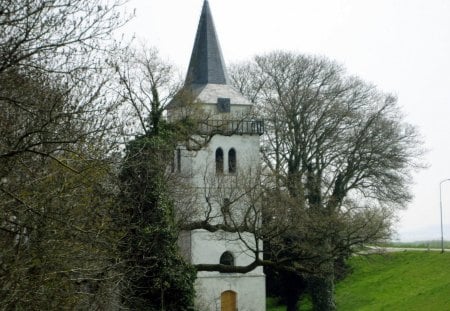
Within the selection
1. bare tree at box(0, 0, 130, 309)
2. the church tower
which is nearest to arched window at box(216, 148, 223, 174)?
the church tower

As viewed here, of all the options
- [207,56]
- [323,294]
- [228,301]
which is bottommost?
[228,301]

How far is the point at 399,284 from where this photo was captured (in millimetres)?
42375

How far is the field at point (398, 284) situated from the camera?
124ft

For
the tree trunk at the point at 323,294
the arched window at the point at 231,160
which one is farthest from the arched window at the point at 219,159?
the tree trunk at the point at 323,294

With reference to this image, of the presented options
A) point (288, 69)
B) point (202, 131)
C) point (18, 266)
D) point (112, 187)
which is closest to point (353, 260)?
point (288, 69)

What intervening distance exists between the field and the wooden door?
337 cm

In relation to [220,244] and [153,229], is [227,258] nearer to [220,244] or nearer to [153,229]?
[220,244]

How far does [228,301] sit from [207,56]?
13627 mm

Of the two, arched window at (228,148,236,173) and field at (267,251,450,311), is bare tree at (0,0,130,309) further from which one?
arched window at (228,148,236,173)

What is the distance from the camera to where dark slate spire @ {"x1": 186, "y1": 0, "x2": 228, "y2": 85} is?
45.3 meters

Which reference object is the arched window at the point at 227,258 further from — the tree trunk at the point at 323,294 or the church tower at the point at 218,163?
the tree trunk at the point at 323,294

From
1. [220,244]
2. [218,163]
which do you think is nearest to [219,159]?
[218,163]

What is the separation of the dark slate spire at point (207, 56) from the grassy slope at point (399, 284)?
1294cm

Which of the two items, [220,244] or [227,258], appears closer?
[220,244]
